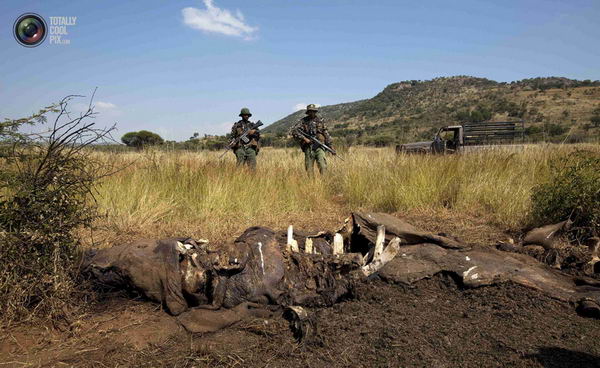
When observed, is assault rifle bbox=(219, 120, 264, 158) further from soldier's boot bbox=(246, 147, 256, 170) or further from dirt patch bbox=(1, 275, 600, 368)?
dirt patch bbox=(1, 275, 600, 368)

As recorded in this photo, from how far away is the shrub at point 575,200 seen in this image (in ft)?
15.5

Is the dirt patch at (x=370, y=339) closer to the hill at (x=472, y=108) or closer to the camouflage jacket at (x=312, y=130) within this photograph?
the camouflage jacket at (x=312, y=130)

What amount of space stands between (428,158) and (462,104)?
160 feet

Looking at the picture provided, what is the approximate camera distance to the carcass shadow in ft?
7.70

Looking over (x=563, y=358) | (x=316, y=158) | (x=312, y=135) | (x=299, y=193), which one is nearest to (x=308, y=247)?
(x=563, y=358)

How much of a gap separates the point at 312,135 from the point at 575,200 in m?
5.70

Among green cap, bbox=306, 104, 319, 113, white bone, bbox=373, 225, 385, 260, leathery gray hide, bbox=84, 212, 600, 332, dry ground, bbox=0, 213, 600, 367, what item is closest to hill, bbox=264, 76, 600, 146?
green cap, bbox=306, 104, 319, 113

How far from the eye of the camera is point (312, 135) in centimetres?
955

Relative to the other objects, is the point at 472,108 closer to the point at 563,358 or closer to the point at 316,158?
the point at 316,158

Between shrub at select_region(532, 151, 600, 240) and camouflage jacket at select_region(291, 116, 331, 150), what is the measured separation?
5123 millimetres

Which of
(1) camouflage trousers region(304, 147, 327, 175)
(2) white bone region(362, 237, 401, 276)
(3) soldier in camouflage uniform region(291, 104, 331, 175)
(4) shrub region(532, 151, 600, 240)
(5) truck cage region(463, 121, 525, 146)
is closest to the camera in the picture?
(2) white bone region(362, 237, 401, 276)

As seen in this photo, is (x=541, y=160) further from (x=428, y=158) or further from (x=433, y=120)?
(x=433, y=120)

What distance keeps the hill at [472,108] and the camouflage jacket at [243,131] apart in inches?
284

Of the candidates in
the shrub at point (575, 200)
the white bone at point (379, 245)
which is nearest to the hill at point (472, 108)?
the shrub at point (575, 200)
